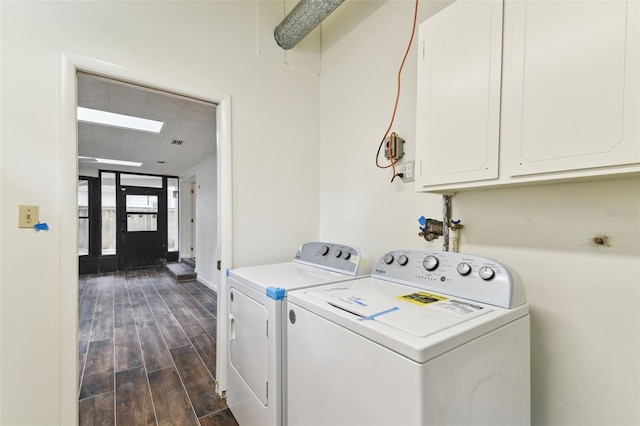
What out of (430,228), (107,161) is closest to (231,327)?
(430,228)

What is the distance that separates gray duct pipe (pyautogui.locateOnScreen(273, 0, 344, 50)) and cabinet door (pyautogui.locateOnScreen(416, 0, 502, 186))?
2.48 feet

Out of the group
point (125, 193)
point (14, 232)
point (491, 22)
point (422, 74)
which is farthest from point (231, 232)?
point (125, 193)

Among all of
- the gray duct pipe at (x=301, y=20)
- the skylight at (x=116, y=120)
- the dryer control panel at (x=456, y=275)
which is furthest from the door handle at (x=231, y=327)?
the skylight at (x=116, y=120)

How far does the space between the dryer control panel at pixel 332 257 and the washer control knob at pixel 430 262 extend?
41 centimetres

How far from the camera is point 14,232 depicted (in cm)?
136

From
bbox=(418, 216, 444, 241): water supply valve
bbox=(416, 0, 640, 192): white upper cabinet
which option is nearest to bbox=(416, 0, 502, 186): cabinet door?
bbox=(416, 0, 640, 192): white upper cabinet

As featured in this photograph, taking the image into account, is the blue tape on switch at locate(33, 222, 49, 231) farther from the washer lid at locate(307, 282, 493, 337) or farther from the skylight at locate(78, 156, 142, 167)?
the skylight at locate(78, 156, 142, 167)

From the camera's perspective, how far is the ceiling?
8.63ft

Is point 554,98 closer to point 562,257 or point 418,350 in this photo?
point 562,257

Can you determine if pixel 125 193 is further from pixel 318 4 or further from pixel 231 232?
pixel 318 4

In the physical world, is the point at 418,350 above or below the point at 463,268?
below

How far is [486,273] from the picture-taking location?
42.3 inches

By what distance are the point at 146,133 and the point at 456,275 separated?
430 cm

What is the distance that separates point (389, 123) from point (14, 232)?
2.12 meters
